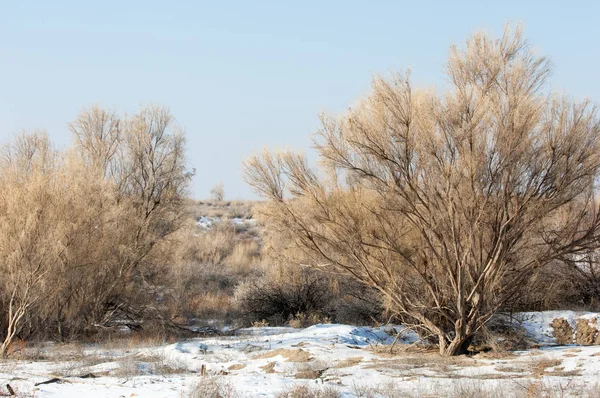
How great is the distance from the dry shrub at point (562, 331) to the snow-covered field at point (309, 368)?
214 mm

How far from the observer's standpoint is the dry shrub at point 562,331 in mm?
15773

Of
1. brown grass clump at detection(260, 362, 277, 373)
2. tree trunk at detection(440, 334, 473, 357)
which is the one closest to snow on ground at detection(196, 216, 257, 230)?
tree trunk at detection(440, 334, 473, 357)

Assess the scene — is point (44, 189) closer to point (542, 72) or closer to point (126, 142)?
point (126, 142)

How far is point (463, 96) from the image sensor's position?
13133mm

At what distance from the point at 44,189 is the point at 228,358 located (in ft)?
18.4

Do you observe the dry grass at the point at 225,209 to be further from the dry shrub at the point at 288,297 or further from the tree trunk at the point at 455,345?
the tree trunk at the point at 455,345

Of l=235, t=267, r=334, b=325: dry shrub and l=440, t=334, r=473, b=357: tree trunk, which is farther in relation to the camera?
l=235, t=267, r=334, b=325: dry shrub

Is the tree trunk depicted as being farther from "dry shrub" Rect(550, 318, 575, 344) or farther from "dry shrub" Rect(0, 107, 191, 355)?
"dry shrub" Rect(0, 107, 191, 355)

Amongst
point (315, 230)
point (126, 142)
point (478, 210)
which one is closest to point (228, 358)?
point (315, 230)

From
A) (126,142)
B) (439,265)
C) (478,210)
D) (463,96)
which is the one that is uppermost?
(126,142)

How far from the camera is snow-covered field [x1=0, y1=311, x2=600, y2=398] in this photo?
32.3 ft

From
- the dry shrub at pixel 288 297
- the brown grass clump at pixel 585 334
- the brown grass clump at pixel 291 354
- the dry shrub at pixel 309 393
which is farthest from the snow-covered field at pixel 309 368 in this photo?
the dry shrub at pixel 288 297

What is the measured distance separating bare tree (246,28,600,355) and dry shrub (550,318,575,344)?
6.84 ft

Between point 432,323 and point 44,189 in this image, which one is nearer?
point 432,323
